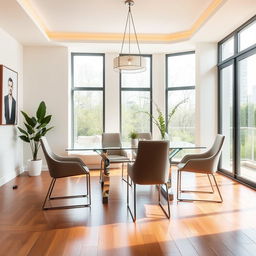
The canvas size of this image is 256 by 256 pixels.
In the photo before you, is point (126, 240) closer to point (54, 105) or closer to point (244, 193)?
point (244, 193)

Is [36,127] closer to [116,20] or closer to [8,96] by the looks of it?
[8,96]

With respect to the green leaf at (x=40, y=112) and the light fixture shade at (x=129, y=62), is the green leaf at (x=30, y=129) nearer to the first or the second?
the green leaf at (x=40, y=112)

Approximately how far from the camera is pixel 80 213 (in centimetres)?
303

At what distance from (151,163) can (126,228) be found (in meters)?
0.75

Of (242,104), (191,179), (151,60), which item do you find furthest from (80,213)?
(151,60)

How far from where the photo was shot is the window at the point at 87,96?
6.13 metres

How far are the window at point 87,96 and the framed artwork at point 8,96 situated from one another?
1.48 meters

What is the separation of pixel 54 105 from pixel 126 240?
4.04 metres

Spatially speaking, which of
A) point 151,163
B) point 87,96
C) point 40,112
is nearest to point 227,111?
point 151,163

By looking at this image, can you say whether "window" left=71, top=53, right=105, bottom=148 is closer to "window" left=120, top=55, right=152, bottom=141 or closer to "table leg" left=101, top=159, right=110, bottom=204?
"window" left=120, top=55, right=152, bottom=141

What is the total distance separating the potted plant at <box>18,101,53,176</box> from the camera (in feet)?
16.6

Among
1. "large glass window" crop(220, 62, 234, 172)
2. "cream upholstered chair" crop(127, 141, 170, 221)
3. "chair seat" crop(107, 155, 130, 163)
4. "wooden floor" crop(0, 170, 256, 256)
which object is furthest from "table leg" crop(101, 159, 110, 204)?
"large glass window" crop(220, 62, 234, 172)

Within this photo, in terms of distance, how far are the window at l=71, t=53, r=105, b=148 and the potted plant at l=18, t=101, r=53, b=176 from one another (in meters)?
1.00

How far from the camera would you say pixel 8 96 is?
461 cm
